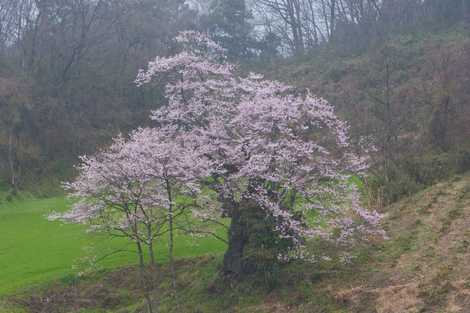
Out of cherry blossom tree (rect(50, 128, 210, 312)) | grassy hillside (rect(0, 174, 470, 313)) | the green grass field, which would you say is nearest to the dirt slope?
grassy hillside (rect(0, 174, 470, 313))

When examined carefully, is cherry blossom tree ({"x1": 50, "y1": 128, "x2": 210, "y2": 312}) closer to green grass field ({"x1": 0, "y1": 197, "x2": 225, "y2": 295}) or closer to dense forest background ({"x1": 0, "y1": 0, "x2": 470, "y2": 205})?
green grass field ({"x1": 0, "y1": 197, "x2": 225, "y2": 295})

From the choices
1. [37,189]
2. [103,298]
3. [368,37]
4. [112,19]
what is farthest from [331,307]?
[112,19]

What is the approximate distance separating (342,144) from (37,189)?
22495 mm

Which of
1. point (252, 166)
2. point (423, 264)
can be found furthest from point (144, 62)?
point (423, 264)

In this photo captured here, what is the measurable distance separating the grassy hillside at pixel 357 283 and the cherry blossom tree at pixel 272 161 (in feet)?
2.27

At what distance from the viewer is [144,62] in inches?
1577

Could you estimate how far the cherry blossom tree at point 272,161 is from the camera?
11992 millimetres

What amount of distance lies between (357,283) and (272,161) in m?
3.21

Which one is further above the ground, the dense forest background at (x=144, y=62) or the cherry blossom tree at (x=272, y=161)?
the dense forest background at (x=144, y=62)

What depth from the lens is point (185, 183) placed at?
479 inches

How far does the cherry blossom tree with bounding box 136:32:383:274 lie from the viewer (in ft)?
39.3

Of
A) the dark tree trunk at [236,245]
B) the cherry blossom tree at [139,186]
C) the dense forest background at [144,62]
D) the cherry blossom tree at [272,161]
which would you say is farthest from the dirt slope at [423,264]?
the dense forest background at [144,62]

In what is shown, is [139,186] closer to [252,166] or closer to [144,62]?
[252,166]

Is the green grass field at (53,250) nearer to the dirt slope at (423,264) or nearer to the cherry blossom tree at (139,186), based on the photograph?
the cherry blossom tree at (139,186)
